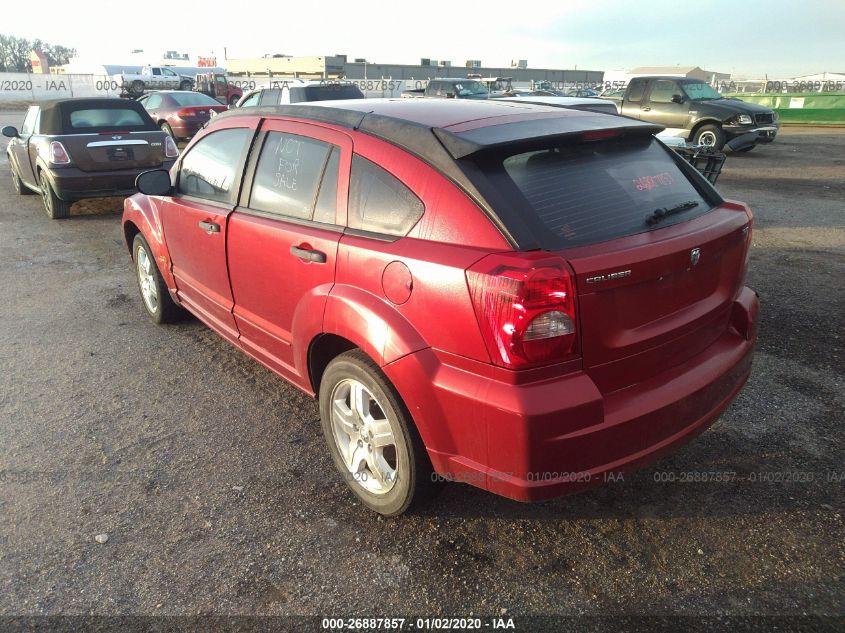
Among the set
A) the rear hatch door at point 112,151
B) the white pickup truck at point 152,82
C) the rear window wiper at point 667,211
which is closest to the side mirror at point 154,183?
the rear window wiper at point 667,211

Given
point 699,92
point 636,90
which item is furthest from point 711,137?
point 636,90

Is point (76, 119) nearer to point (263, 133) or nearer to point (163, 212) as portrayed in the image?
point (163, 212)

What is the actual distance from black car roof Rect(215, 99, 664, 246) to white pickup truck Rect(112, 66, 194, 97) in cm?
4058

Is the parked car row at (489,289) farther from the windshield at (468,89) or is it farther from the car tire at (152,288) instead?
the windshield at (468,89)

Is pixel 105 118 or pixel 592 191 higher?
pixel 592 191

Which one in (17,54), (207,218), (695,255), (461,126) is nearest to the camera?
(695,255)

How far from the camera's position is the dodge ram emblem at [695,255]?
98.7 inches

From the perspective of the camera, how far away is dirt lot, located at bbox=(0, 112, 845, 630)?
2414 mm

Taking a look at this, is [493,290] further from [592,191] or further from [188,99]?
[188,99]

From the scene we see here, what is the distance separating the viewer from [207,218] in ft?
12.3

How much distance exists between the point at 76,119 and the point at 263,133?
23.4 feet

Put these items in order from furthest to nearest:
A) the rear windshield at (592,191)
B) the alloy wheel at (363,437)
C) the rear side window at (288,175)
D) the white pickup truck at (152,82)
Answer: the white pickup truck at (152,82), the rear side window at (288,175), the alloy wheel at (363,437), the rear windshield at (592,191)

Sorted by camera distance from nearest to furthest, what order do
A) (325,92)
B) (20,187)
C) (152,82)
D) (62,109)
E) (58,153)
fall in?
1. (58,153)
2. (62,109)
3. (20,187)
4. (325,92)
5. (152,82)

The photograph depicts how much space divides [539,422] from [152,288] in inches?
158
